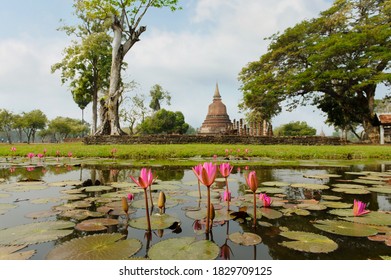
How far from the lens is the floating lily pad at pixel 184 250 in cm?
126

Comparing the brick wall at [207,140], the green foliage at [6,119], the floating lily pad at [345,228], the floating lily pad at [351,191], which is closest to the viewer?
the floating lily pad at [345,228]

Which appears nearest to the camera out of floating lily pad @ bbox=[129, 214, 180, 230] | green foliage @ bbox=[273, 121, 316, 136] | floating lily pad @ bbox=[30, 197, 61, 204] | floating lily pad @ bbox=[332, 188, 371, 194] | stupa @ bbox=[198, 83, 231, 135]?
floating lily pad @ bbox=[129, 214, 180, 230]

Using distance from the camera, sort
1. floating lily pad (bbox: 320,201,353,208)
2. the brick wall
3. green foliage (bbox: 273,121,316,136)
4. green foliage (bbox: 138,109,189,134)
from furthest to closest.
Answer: green foliage (bbox: 273,121,316,136), green foliage (bbox: 138,109,189,134), the brick wall, floating lily pad (bbox: 320,201,353,208)

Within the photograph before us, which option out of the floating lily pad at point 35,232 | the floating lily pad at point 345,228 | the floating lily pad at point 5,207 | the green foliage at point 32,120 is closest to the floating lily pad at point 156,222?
the floating lily pad at point 35,232

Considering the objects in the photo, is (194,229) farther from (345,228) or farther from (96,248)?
(345,228)

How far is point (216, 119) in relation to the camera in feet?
167

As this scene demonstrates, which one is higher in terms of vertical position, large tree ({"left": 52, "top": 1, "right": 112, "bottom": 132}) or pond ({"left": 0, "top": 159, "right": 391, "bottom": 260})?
large tree ({"left": 52, "top": 1, "right": 112, "bottom": 132})

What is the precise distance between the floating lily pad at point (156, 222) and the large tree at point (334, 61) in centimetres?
2074

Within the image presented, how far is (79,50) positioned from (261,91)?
18119 millimetres

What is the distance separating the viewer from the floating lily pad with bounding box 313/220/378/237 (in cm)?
156

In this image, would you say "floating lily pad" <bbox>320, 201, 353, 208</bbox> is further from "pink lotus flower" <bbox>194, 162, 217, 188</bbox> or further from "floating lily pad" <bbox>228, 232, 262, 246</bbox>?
"pink lotus flower" <bbox>194, 162, 217, 188</bbox>

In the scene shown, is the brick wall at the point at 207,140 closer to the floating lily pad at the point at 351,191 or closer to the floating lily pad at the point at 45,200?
the floating lily pad at the point at 45,200

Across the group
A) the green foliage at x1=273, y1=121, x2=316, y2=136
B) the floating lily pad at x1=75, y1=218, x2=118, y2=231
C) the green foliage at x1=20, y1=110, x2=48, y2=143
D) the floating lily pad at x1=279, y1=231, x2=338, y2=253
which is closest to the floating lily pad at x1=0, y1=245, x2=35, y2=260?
the floating lily pad at x1=75, y1=218, x2=118, y2=231

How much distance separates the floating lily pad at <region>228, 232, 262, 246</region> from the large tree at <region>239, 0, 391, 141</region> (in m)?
20.7
